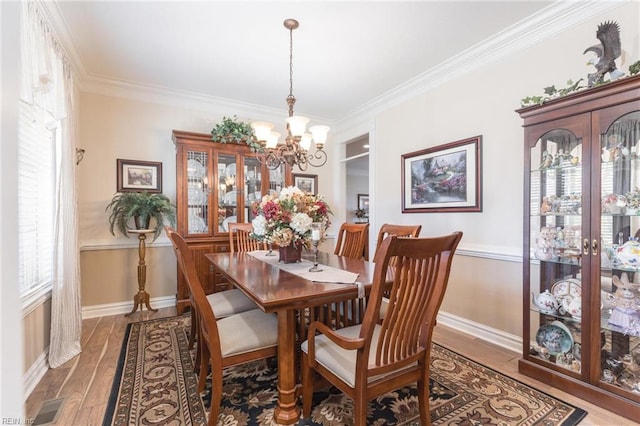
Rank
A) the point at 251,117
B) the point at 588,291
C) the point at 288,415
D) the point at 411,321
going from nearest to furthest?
the point at 411,321 → the point at 288,415 → the point at 588,291 → the point at 251,117

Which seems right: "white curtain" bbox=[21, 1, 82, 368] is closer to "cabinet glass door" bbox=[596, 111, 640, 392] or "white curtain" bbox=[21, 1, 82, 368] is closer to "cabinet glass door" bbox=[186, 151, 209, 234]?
"cabinet glass door" bbox=[186, 151, 209, 234]

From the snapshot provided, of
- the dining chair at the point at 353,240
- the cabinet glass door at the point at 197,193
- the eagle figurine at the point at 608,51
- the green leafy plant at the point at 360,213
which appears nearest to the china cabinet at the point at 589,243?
the eagle figurine at the point at 608,51

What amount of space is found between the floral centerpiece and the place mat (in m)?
0.16

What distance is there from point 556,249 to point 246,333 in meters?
2.10

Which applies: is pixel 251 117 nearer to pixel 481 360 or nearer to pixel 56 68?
pixel 56 68

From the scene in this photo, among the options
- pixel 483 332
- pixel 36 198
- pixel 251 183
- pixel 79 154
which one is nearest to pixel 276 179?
pixel 251 183

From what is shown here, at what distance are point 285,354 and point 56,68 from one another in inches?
107

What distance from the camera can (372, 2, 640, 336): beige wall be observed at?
2.15 m

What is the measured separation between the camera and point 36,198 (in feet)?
7.11

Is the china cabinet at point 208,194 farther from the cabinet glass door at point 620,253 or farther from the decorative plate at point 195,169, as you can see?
the cabinet glass door at point 620,253

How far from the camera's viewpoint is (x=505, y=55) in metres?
2.53

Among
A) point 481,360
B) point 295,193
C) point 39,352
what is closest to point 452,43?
point 295,193

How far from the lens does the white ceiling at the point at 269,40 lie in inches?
84.2

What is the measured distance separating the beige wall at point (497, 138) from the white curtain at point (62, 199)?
3.29 metres
